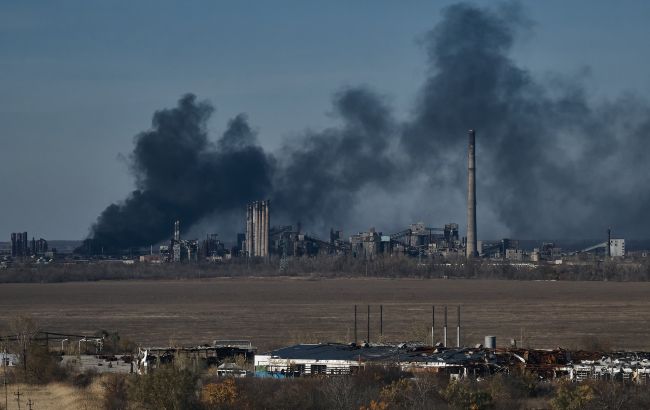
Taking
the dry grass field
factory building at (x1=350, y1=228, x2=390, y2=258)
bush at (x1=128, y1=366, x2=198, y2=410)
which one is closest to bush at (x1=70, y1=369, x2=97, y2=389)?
the dry grass field

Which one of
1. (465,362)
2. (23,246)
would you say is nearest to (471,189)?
(23,246)

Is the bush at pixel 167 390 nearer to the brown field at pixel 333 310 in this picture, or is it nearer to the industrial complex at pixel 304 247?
the brown field at pixel 333 310

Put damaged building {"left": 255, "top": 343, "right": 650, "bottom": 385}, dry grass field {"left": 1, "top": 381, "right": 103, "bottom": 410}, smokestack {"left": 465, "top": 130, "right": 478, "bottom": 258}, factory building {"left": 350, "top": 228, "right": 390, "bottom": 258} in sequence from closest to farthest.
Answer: dry grass field {"left": 1, "top": 381, "right": 103, "bottom": 410} < damaged building {"left": 255, "top": 343, "right": 650, "bottom": 385} < smokestack {"left": 465, "top": 130, "right": 478, "bottom": 258} < factory building {"left": 350, "top": 228, "right": 390, "bottom": 258}

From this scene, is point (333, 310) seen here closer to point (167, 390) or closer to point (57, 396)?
point (57, 396)

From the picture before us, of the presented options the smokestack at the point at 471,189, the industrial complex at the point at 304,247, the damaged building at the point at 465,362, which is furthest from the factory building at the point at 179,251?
the damaged building at the point at 465,362

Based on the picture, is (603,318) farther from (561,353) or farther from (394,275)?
(394,275)

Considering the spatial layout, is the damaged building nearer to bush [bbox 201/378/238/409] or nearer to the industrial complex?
bush [bbox 201/378/238/409]
